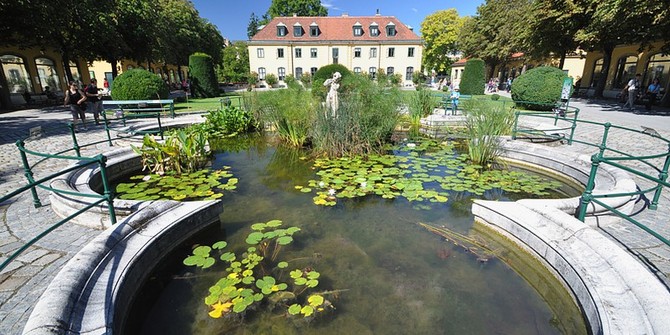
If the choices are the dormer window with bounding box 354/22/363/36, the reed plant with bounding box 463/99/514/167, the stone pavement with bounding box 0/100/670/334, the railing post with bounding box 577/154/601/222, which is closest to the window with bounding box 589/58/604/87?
the stone pavement with bounding box 0/100/670/334

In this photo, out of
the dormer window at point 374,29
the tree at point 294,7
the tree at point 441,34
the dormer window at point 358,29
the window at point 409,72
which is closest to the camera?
the dormer window at point 374,29

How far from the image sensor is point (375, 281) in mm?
2848

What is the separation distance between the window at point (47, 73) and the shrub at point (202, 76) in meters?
8.08

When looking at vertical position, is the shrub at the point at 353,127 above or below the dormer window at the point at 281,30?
below

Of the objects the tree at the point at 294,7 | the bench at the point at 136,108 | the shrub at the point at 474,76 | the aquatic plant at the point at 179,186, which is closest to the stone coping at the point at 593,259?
the aquatic plant at the point at 179,186

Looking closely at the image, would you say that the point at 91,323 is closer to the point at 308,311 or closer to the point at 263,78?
the point at 308,311

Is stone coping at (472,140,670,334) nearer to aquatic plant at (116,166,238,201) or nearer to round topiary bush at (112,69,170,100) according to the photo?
aquatic plant at (116,166,238,201)

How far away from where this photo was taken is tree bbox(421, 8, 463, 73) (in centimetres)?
4331

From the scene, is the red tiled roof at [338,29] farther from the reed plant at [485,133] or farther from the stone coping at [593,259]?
the stone coping at [593,259]

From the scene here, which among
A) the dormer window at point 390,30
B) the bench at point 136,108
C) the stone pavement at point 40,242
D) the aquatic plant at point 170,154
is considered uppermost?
the dormer window at point 390,30

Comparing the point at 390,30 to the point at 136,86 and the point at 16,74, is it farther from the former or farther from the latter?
the point at 16,74

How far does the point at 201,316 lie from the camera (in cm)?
244

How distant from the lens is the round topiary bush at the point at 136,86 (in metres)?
12.9

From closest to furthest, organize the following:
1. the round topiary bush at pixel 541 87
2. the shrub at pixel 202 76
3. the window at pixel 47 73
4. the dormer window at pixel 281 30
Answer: the round topiary bush at pixel 541 87 < the window at pixel 47 73 < the shrub at pixel 202 76 < the dormer window at pixel 281 30
